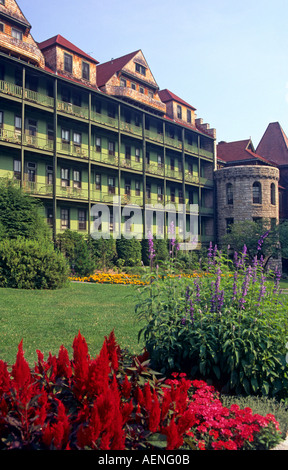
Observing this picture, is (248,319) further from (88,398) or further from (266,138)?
(266,138)

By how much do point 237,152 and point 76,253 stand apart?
2715 centimetres

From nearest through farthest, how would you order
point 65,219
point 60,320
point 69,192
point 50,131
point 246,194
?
point 60,320 < point 69,192 < point 50,131 < point 65,219 < point 246,194

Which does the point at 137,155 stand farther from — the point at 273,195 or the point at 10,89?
the point at 273,195

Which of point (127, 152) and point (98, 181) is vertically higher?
point (127, 152)

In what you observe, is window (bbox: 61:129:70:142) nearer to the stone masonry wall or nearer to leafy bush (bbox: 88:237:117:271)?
leafy bush (bbox: 88:237:117:271)

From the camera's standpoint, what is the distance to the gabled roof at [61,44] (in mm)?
27562

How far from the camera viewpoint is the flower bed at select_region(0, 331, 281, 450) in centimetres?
293

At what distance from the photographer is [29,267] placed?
15.4 metres

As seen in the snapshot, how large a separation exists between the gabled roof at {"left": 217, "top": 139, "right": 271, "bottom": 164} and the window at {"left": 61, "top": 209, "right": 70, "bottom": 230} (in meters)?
21.8

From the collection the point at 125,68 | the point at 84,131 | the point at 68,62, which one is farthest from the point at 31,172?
the point at 125,68

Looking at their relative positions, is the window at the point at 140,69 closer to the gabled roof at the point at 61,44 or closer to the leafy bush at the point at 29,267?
the gabled roof at the point at 61,44

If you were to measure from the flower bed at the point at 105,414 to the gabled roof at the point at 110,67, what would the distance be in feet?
100

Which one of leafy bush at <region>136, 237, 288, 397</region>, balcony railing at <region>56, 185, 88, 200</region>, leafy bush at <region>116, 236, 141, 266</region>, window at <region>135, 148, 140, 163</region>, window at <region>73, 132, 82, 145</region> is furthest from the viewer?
window at <region>135, 148, 140, 163</region>

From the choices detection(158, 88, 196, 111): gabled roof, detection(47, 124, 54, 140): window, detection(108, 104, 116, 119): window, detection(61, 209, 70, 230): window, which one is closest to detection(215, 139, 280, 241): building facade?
Answer: detection(158, 88, 196, 111): gabled roof
